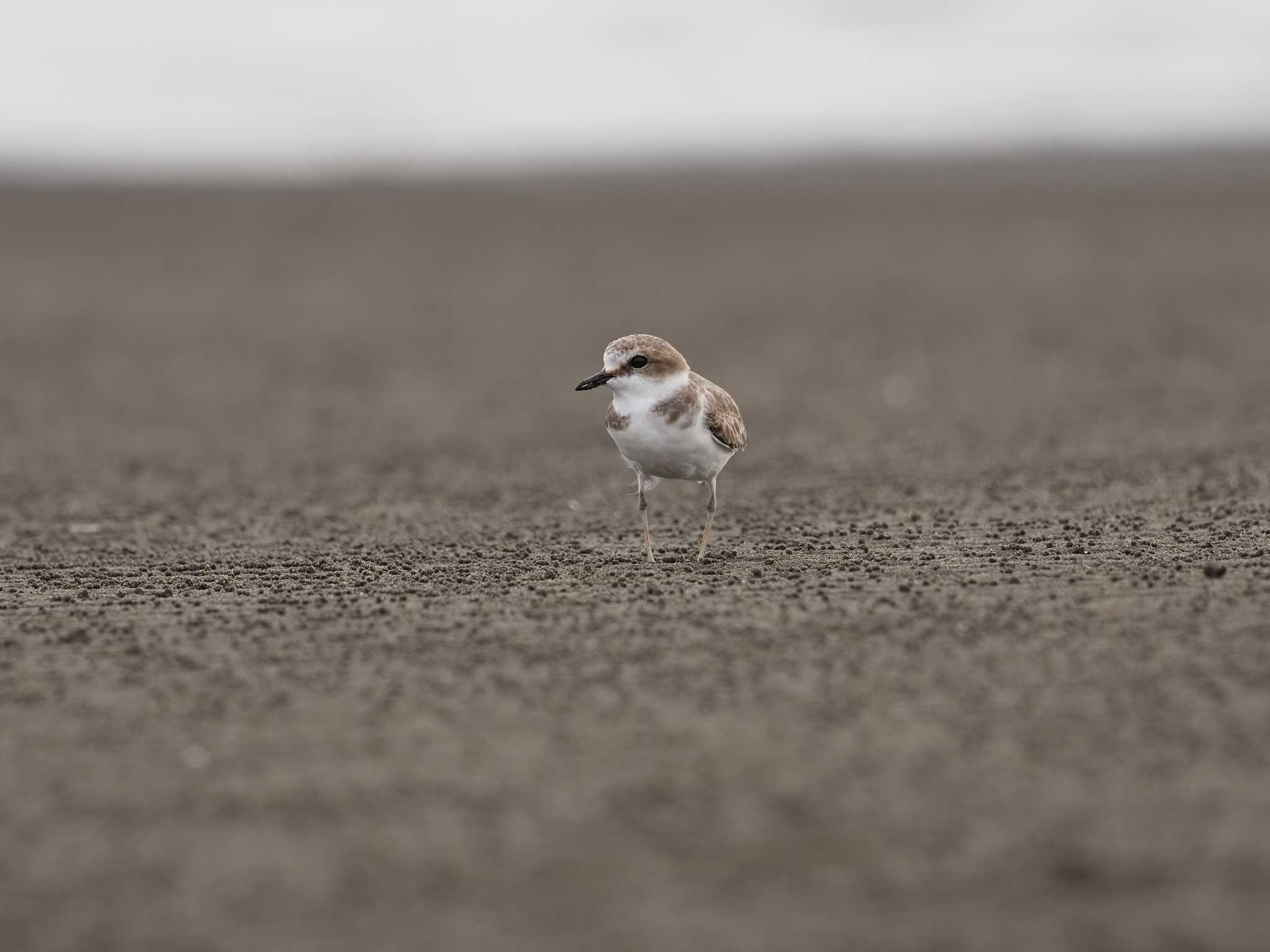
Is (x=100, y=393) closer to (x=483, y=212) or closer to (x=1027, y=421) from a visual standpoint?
(x=1027, y=421)

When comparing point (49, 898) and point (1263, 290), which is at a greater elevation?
point (1263, 290)

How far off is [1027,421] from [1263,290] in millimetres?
10969

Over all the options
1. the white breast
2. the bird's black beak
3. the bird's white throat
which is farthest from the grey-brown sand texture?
the bird's black beak

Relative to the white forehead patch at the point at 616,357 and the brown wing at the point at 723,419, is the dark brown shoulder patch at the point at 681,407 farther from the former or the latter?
the white forehead patch at the point at 616,357

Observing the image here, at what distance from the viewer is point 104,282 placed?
29.0 meters

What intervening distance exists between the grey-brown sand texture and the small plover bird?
658 mm

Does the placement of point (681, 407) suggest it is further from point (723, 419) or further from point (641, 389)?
point (723, 419)

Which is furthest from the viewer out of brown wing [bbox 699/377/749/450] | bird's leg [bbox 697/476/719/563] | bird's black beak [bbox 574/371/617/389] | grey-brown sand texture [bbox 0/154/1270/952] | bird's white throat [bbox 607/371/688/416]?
bird's leg [bbox 697/476/719/563]

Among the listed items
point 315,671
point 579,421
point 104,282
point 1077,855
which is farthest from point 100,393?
point 1077,855

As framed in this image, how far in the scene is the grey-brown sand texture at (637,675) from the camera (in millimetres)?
3988

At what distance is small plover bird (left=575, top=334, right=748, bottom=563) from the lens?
7258 millimetres

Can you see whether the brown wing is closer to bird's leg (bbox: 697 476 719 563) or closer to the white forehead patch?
bird's leg (bbox: 697 476 719 563)

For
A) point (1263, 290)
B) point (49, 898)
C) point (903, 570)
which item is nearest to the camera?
point (49, 898)

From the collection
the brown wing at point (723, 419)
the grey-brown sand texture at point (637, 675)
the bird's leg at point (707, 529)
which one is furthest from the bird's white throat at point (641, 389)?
the grey-brown sand texture at point (637, 675)
